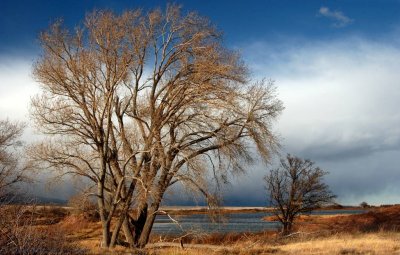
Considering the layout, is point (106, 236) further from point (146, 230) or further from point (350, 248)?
point (350, 248)

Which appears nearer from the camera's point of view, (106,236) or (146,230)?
(106,236)

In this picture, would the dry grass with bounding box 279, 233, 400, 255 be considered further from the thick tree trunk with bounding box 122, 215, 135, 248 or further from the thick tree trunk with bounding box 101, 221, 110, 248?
the thick tree trunk with bounding box 101, 221, 110, 248

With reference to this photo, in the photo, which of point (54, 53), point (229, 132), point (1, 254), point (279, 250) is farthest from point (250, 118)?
point (1, 254)

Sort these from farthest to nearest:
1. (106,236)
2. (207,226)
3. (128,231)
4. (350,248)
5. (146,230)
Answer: (207,226)
(128,231)
(146,230)
(106,236)
(350,248)

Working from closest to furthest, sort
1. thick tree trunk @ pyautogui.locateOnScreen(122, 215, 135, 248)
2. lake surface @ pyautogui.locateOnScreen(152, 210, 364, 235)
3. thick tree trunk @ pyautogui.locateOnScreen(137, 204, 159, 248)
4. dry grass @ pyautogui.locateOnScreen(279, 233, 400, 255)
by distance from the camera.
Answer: dry grass @ pyautogui.locateOnScreen(279, 233, 400, 255) < lake surface @ pyautogui.locateOnScreen(152, 210, 364, 235) < thick tree trunk @ pyautogui.locateOnScreen(137, 204, 159, 248) < thick tree trunk @ pyautogui.locateOnScreen(122, 215, 135, 248)

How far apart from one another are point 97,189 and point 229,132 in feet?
22.3

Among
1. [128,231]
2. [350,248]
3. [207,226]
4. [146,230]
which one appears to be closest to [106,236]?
[128,231]

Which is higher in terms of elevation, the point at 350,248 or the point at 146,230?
the point at 146,230

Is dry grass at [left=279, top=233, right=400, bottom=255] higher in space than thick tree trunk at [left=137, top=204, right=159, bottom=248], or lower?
lower

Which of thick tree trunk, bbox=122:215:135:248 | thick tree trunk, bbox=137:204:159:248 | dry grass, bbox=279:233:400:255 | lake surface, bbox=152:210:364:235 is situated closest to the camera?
dry grass, bbox=279:233:400:255

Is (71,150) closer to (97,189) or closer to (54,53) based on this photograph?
(97,189)

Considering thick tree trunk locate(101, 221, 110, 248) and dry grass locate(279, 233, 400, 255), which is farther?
thick tree trunk locate(101, 221, 110, 248)

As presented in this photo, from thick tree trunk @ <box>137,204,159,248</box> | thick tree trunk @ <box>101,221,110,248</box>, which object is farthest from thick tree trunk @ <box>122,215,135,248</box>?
thick tree trunk @ <box>101,221,110,248</box>

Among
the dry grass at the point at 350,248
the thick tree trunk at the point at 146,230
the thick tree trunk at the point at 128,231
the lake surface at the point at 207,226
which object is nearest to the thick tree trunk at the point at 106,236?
the thick tree trunk at the point at 128,231
